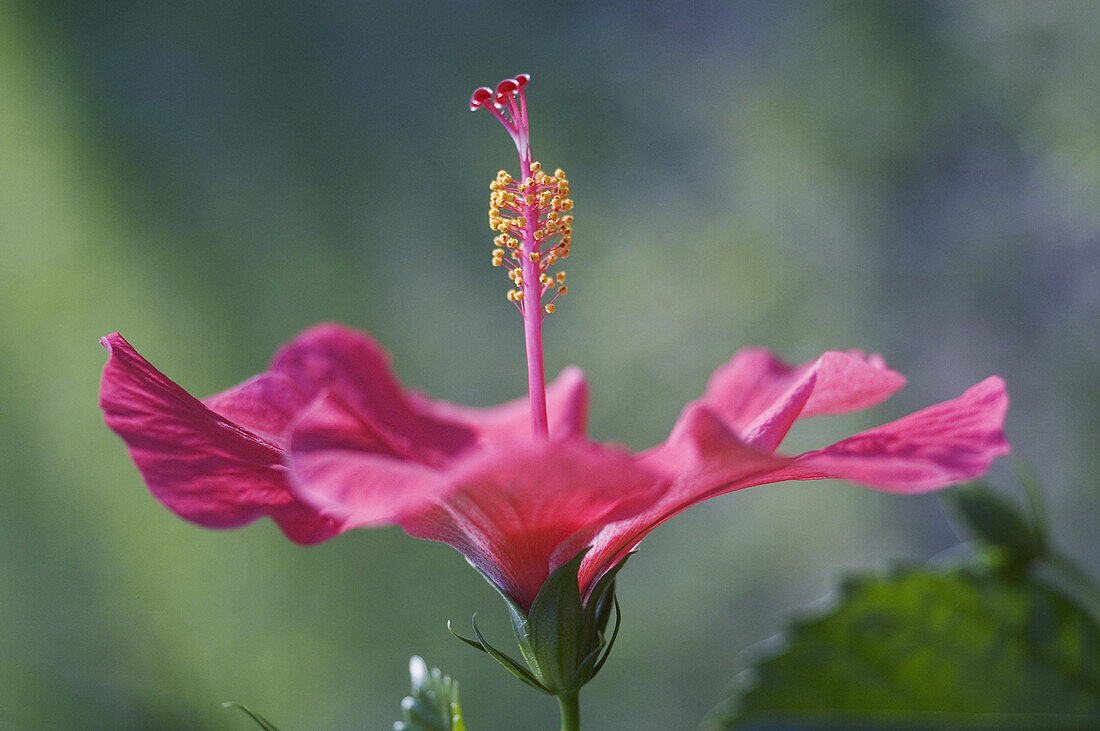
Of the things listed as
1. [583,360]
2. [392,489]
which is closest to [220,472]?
[392,489]

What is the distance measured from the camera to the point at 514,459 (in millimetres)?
261

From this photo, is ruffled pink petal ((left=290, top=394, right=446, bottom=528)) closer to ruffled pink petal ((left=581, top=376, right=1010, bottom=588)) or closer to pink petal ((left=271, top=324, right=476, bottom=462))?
ruffled pink petal ((left=581, top=376, right=1010, bottom=588))

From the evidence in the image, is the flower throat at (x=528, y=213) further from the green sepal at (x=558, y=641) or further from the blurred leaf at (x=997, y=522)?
the blurred leaf at (x=997, y=522)

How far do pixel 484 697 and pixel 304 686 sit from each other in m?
0.25

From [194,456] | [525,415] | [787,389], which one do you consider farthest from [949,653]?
[194,456]

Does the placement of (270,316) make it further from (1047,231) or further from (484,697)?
(1047,231)

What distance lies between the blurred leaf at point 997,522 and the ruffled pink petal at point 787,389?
0.07m

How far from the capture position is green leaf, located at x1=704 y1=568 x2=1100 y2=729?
17.7 inches

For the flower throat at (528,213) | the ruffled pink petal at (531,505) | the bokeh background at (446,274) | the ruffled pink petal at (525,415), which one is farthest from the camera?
the bokeh background at (446,274)

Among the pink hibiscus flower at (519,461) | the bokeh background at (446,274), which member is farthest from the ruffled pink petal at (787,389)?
the bokeh background at (446,274)

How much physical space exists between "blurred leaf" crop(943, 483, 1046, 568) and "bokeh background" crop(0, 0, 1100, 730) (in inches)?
31.8

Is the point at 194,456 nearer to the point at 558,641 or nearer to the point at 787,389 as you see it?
the point at 558,641

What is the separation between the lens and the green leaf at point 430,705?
1.04ft

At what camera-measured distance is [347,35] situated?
1314 mm
